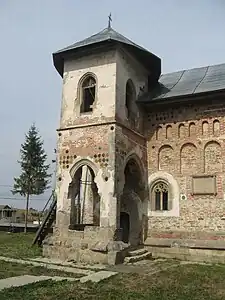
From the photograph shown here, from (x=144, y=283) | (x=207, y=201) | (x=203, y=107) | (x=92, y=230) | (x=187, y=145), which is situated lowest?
(x=144, y=283)

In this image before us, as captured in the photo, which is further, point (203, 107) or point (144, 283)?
point (203, 107)

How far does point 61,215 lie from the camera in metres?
14.0

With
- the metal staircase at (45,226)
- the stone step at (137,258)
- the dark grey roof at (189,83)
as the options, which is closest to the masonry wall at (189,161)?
the dark grey roof at (189,83)

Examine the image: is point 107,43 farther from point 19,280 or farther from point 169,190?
point 19,280

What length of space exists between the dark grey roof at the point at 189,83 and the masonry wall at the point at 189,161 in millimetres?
634

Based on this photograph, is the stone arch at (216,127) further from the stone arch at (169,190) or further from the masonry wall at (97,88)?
the masonry wall at (97,88)

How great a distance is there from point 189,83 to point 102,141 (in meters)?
5.29

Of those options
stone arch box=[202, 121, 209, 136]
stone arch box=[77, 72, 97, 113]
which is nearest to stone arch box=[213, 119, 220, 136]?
stone arch box=[202, 121, 209, 136]

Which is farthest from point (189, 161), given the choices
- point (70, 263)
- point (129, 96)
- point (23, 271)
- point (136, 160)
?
point (23, 271)

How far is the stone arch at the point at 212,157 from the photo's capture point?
14398 millimetres

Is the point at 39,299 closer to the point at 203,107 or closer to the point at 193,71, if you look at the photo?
the point at 203,107

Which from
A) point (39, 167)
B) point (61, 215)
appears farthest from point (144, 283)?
point (39, 167)

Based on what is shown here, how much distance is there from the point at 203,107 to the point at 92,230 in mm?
6651

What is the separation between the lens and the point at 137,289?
8.27 m
